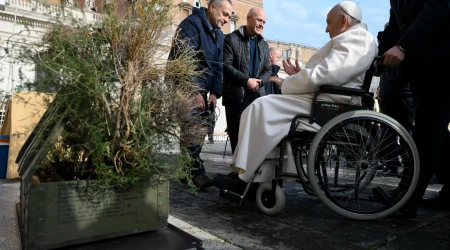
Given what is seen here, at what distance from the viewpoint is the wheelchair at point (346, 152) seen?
6.64 ft

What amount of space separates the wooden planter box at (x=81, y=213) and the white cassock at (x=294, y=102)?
68cm

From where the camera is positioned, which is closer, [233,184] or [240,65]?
[233,184]

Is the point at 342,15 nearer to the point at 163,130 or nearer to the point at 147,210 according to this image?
the point at 163,130

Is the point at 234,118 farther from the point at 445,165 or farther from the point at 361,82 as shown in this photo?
the point at 445,165

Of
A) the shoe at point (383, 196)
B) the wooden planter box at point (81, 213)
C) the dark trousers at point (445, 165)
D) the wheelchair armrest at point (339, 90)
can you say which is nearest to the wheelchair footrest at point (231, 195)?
the wooden planter box at point (81, 213)

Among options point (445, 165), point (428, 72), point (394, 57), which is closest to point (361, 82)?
point (394, 57)

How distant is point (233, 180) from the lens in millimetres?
2436

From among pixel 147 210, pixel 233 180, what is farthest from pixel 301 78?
pixel 147 210

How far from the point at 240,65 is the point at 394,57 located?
1.65 metres

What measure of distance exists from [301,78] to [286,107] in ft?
0.73

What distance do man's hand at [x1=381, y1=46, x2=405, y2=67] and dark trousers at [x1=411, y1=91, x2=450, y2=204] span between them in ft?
0.95

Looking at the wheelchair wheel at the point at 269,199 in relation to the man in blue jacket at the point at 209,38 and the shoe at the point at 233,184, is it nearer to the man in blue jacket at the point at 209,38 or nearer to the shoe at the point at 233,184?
the shoe at the point at 233,184

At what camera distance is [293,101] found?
7.30ft

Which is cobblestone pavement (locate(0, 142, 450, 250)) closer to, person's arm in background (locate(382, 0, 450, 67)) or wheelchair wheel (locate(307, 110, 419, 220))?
wheelchair wheel (locate(307, 110, 419, 220))
